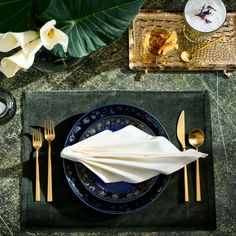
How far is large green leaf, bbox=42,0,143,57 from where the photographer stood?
2.69 feet

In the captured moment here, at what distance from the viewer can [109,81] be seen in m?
1.02

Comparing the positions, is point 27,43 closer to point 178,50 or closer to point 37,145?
point 37,145

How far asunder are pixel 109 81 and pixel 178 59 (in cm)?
15

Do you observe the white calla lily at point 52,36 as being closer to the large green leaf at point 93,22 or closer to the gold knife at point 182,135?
the large green leaf at point 93,22

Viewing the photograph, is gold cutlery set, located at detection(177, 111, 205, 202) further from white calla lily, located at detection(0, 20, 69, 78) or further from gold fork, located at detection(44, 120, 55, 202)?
white calla lily, located at detection(0, 20, 69, 78)

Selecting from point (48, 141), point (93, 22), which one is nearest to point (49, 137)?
point (48, 141)

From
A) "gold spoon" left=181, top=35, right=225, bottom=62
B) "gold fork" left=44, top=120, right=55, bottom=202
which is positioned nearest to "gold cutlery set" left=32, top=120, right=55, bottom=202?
"gold fork" left=44, top=120, right=55, bottom=202

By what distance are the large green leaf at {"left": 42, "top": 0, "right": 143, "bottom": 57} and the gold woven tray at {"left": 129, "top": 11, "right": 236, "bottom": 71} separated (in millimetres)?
166

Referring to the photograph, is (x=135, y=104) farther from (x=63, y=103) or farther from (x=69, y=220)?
(x=69, y=220)

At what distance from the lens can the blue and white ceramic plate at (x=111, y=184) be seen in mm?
957

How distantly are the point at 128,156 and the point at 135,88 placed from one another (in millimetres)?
159

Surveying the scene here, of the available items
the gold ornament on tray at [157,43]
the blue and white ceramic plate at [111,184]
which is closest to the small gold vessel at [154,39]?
the gold ornament on tray at [157,43]

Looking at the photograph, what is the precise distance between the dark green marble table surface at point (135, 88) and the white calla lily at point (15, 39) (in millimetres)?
259

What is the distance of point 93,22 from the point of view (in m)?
0.84
